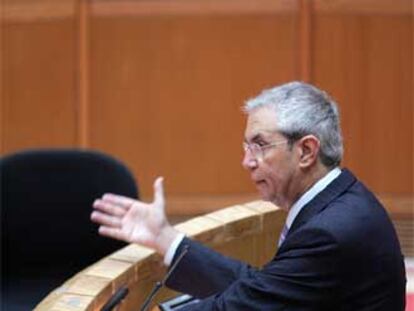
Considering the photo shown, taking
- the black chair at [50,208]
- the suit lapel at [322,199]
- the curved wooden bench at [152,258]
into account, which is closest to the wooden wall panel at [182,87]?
the black chair at [50,208]

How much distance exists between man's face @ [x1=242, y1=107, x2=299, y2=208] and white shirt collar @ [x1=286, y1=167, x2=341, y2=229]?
0.03m

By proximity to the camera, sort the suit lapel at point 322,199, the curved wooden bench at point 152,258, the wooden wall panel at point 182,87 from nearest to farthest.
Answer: the suit lapel at point 322,199, the curved wooden bench at point 152,258, the wooden wall panel at point 182,87

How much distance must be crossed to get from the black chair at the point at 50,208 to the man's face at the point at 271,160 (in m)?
1.35

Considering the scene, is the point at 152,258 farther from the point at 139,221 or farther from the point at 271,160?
the point at 271,160

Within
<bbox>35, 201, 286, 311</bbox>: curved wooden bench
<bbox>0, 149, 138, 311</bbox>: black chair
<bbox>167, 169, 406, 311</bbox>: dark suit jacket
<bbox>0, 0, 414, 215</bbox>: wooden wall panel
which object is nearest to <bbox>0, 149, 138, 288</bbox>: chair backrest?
<bbox>0, 149, 138, 311</bbox>: black chair

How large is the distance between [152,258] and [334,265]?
77 cm

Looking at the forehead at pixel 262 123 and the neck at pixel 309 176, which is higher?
the forehead at pixel 262 123

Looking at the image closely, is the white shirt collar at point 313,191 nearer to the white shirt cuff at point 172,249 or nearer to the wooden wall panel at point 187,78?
the white shirt cuff at point 172,249

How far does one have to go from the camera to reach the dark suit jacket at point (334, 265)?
1.90 metres

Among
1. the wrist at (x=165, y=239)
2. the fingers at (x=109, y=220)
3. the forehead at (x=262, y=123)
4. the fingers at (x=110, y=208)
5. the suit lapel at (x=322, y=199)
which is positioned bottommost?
the wrist at (x=165, y=239)

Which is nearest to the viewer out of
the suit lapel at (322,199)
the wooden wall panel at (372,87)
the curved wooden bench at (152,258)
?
the suit lapel at (322,199)

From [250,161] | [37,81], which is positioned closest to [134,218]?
[250,161]

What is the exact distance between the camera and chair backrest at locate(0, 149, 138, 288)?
3.45 metres

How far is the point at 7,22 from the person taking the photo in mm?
5633
